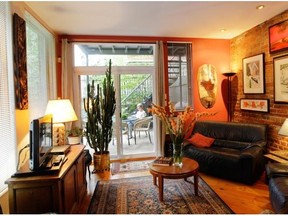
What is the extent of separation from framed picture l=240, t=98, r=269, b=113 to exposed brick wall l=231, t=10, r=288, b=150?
7 cm

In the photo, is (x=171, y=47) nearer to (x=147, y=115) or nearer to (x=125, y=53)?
(x=125, y=53)

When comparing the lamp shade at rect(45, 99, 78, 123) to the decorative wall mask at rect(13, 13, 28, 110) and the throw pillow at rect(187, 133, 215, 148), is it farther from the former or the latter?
the throw pillow at rect(187, 133, 215, 148)

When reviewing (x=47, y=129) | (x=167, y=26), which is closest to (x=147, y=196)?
(x=47, y=129)

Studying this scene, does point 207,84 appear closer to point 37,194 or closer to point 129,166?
point 129,166

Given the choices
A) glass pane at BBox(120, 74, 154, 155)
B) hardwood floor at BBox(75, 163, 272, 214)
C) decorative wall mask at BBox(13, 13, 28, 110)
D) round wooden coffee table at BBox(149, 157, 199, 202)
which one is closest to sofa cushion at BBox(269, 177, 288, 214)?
hardwood floor at BBox(75, 163, 272, 214)

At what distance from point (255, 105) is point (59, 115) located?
3548mm

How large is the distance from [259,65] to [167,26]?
1870mm

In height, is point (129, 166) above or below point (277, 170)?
below

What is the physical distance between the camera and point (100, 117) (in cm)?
389

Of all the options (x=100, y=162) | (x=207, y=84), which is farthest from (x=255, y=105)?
(x=100, y=162)

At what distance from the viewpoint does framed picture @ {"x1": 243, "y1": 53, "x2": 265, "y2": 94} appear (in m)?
3.86

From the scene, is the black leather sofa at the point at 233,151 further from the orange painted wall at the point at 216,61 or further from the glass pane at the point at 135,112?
the glass pane at the point at 135,112

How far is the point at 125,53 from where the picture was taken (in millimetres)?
4660

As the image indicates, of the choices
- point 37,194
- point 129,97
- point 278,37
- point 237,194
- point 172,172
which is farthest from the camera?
point 129,97
